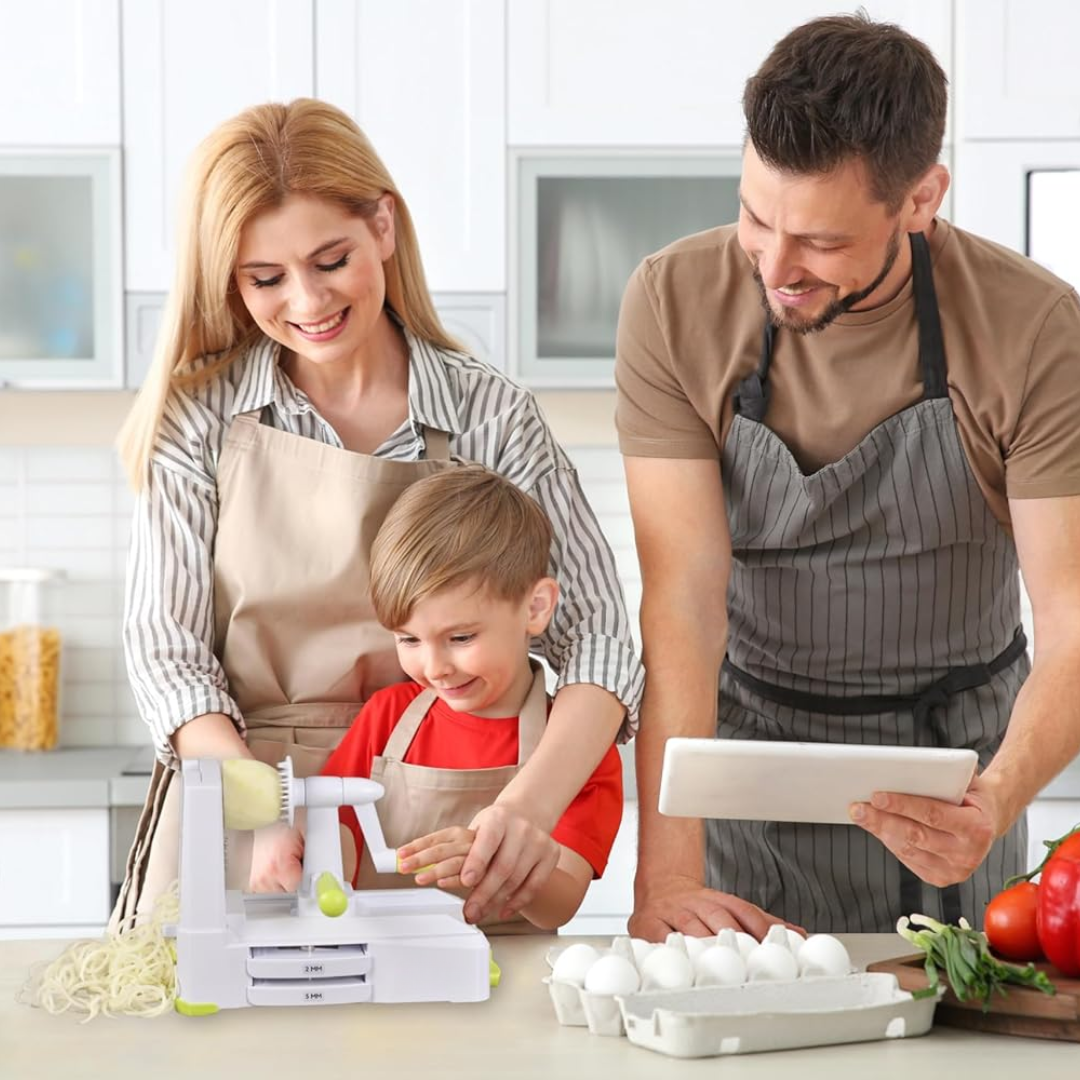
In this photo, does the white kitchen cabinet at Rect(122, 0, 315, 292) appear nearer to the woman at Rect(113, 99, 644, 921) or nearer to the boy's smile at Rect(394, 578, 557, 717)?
the woman at Rect(113, 99, 644, 921)

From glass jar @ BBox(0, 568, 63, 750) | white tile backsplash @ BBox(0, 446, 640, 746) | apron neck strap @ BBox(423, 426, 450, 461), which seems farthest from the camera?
white tile backsplash @ BBox(0, 446, 640, 746)

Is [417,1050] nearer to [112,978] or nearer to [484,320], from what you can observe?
[112,978]

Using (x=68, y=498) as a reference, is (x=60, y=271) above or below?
above

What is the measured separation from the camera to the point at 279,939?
3.99ft

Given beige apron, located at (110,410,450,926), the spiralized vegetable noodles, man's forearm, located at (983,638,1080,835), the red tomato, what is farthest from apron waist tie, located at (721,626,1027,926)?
the spiralized vegetable noodles

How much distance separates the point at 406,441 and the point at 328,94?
4.83ft

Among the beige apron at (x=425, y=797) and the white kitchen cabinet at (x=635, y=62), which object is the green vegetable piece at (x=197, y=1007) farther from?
the white kitchen cabinet at (x=635, y=62)

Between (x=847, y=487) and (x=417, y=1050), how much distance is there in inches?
35.1

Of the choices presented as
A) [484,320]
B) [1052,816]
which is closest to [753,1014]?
[1052,816]

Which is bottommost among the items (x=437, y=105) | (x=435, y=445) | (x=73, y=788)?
(x=73, y=788)

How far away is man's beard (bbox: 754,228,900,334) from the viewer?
1.64 metres

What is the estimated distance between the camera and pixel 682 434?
176cm

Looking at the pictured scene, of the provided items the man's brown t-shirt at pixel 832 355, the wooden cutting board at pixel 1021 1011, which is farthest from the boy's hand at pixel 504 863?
the man's brown t-shirt at pixel 832 355

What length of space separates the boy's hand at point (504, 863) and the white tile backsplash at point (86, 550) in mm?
1962
